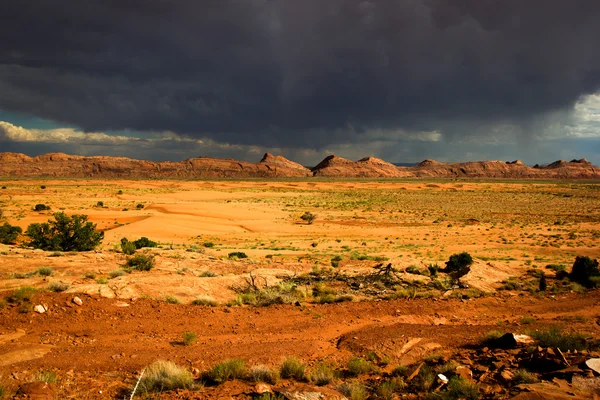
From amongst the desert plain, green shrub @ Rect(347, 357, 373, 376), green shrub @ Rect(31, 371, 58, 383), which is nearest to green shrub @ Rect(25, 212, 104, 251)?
the desert plain

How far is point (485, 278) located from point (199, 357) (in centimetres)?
1270

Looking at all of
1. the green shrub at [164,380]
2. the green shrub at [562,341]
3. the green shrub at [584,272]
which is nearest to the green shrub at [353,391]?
→ the green shrub at [164,380]

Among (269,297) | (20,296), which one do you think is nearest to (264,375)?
(269,297)

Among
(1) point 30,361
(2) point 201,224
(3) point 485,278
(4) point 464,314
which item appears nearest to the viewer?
(1) point 30,361

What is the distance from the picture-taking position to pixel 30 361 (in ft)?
23.6

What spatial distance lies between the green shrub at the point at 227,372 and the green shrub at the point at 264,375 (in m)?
0.19

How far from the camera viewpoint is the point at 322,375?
6.88 metres

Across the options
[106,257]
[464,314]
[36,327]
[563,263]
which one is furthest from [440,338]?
[563,263]

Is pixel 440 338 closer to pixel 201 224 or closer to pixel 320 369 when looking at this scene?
pixel 320 369

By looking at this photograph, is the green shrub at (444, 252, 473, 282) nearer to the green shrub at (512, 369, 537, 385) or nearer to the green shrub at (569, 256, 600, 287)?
the green shrub at (569, 256, 600, 287)

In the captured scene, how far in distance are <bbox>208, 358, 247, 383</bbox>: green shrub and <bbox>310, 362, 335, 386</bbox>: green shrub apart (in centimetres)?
135

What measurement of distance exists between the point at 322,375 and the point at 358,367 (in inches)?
39.5

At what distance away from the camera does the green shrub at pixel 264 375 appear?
6.81 metres

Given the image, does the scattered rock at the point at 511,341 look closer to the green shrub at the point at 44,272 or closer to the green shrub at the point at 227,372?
the green shrub at the point at 227,372
